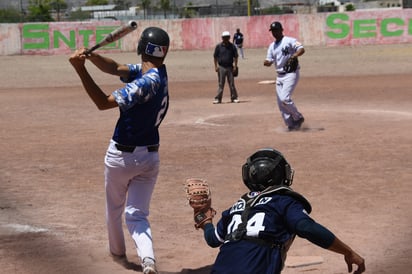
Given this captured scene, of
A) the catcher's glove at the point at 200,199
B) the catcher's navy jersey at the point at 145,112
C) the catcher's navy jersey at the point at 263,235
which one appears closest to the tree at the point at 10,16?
the catcher's navy jersey at the point at 145,112

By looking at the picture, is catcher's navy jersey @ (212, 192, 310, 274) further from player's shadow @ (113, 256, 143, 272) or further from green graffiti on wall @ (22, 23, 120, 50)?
green graffiti on wall @ (22, 23, 120, 50)

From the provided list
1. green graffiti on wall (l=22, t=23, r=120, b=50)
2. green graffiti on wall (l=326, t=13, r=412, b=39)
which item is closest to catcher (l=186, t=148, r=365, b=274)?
green graffiti on wall (l=22, t=23, r=120, b=50)

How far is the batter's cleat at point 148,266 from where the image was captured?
6.09 metres

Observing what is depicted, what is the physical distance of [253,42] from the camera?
44250 mm

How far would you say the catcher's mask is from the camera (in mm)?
3930

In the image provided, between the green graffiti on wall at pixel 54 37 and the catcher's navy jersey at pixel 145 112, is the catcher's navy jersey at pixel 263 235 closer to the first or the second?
the catcher's navy jersey at pixel 145 112

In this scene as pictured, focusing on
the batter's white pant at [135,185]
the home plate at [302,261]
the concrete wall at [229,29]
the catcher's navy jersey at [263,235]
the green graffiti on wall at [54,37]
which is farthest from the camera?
the green graffiti on wall at [54,37]

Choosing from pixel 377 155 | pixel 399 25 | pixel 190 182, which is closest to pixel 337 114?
pixel 377 155

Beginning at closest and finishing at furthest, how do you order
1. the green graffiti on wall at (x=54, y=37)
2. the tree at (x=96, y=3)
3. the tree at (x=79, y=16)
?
the green graffiti on wall at (x=54, y=37)
the tree at (x=79, y=16)
the tree at (x=96, y=3)

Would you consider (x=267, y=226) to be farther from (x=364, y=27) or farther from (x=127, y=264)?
(x=364, y=27)

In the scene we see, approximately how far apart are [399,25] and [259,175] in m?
40.6

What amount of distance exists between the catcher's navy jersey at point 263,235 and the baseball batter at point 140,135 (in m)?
2.37

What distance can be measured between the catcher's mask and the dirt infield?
2.98 metres

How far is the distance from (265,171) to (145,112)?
2559 mm
